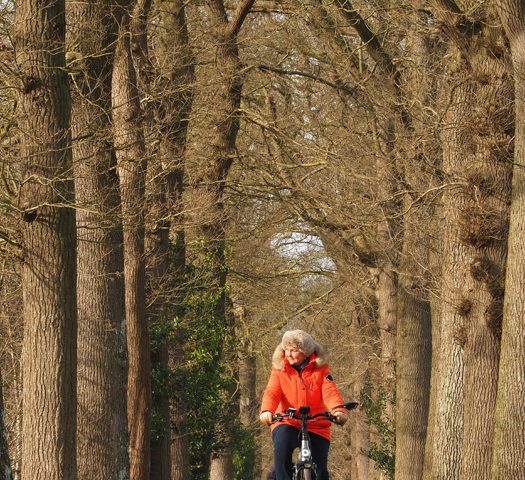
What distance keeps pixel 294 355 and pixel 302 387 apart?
29 cm

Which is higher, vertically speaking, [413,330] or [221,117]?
[221,117]

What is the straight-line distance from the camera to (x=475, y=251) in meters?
13.7

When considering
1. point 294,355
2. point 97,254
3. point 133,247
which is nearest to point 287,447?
point 294,355

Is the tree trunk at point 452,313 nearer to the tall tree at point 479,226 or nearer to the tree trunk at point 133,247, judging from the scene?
the tall tree at point 479,226

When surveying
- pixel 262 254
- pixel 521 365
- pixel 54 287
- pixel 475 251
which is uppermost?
pixel 262 254

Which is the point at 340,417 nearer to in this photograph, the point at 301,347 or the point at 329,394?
the point at 329,394

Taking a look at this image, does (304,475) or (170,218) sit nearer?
(304,475)

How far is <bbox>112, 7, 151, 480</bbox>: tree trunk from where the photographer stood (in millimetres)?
15039

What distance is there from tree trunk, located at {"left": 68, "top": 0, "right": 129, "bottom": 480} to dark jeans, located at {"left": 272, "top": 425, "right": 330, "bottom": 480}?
170 inches

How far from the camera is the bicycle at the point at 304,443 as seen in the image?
906cm

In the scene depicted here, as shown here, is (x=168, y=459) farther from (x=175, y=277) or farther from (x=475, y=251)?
(x=475, y=251)

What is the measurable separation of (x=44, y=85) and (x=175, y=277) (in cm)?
926

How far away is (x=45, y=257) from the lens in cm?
1123

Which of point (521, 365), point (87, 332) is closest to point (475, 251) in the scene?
point (521, 365)
